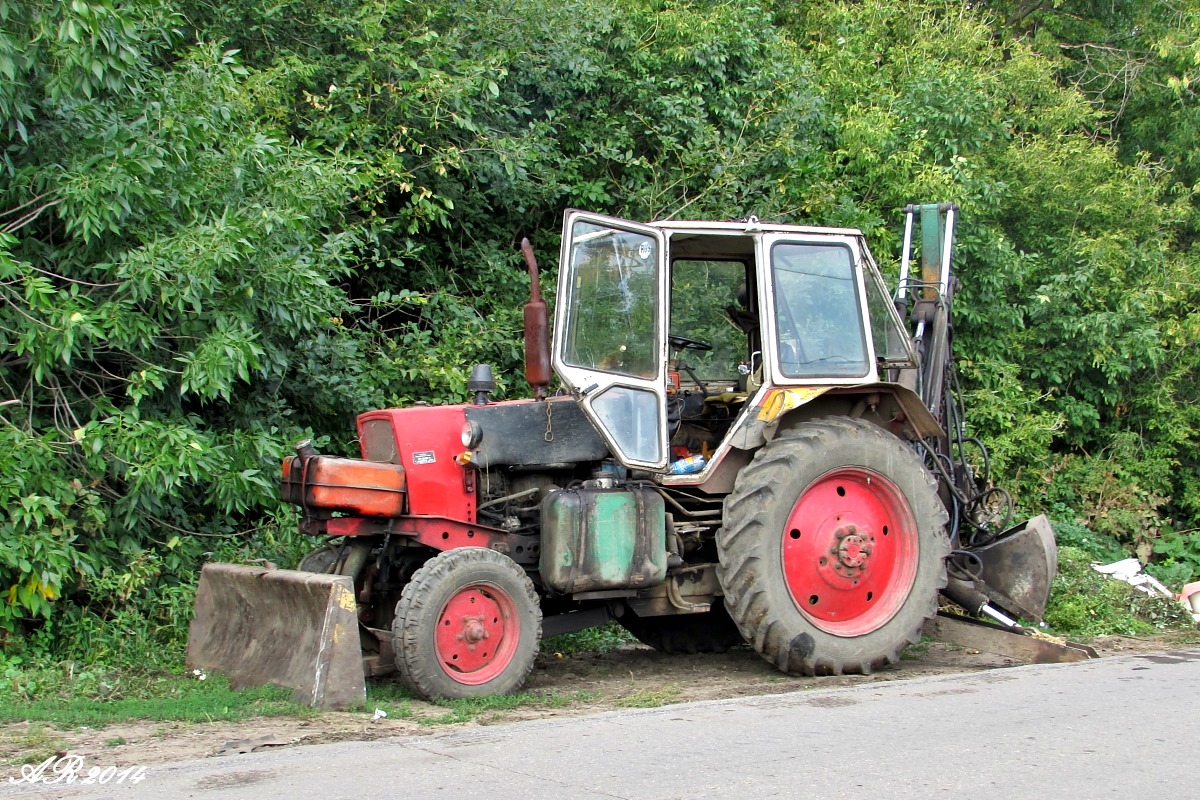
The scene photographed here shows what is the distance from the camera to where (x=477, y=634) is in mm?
6566

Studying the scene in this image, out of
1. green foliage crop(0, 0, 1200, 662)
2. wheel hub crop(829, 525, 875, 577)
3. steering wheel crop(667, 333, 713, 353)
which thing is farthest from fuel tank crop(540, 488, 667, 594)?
green foliage crop(0, 0, 1200, 662)

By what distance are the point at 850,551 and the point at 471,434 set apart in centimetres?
251

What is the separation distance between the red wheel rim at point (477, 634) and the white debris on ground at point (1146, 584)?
6.13m

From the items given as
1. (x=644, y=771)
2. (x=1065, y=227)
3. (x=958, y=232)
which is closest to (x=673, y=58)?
(x=958, y=232)

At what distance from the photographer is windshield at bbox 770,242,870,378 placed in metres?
7.73

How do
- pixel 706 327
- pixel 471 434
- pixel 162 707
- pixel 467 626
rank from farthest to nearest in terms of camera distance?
pixel 706 327 → pixel 471 434 → pixel 467 626 → pixel 162 707

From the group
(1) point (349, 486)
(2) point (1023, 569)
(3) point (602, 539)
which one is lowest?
(2) point (1023, 569)

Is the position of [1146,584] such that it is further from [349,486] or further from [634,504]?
[349,486]

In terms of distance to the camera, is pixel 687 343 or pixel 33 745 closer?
pixel 33 745

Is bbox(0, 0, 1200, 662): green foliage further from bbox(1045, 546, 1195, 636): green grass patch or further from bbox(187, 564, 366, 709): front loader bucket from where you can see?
bbox(1045, 546, 1195, 636): green grass patch

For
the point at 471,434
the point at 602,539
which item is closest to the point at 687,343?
the point at 602,539

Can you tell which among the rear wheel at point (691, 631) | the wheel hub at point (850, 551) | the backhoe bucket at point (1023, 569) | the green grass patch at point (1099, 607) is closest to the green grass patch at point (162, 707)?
the rear wheel at point (691, 631)

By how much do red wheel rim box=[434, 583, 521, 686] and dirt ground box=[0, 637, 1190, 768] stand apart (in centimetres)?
27

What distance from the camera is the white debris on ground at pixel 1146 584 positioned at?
1021 cm
